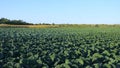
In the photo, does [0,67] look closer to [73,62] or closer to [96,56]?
[73,62]

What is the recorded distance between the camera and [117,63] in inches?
385

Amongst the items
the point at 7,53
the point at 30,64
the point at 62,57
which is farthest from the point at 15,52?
the point at 30,64

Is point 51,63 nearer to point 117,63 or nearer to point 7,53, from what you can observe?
point 117,63

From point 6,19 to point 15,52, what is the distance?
7048 cm

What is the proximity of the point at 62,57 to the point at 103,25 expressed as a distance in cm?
7010

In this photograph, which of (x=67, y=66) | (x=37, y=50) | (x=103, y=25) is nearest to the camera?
(x=67, y=66)

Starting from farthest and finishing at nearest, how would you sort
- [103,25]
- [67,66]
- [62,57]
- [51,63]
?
[103,25] < [62,57] < [51,63] < [67,66]

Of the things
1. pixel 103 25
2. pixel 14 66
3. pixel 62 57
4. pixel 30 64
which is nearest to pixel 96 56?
pixel 62 57

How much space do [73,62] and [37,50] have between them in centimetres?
401

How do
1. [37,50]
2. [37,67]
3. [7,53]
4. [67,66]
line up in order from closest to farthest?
[67,66] < [37,67] < [7,53] < [37,50]

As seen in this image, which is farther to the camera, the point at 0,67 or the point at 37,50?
the point at 37,50

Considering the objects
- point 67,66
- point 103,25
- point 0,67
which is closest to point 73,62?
point 67,66

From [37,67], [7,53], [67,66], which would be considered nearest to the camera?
[67,66]

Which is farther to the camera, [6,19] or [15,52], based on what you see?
[6,19]
